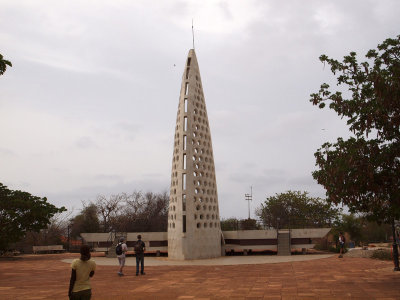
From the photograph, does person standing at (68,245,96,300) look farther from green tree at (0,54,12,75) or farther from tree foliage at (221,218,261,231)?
tree foliage at (221,218,261,231)

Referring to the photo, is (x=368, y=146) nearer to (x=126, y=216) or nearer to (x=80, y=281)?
(x=80, y=281)

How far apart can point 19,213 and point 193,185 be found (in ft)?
38.0

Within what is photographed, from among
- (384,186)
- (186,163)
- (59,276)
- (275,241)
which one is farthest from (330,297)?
(275,241)

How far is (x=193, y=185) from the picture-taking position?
23594 mm

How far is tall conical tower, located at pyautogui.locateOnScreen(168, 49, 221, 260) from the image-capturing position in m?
23.3

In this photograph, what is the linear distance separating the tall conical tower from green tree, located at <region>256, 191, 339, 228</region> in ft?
78.9

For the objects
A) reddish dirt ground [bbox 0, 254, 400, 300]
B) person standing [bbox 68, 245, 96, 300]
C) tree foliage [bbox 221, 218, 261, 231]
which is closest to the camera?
person standing [bbox 68, 245, 96, 300]

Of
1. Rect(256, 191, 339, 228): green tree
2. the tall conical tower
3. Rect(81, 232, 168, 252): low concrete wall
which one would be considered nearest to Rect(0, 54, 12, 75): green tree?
the tall conical tower

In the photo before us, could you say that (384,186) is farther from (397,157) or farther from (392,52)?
(392,52)

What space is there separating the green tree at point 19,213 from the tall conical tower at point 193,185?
342 inches

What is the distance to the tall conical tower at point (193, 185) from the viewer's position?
2331 centimetres

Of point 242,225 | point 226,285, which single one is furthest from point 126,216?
point 226,285

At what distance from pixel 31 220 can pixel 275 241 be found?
16634 millimetres

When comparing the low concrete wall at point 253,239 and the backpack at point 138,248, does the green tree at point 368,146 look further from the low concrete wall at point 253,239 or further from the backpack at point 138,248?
the low concrete wall at point 253,239
